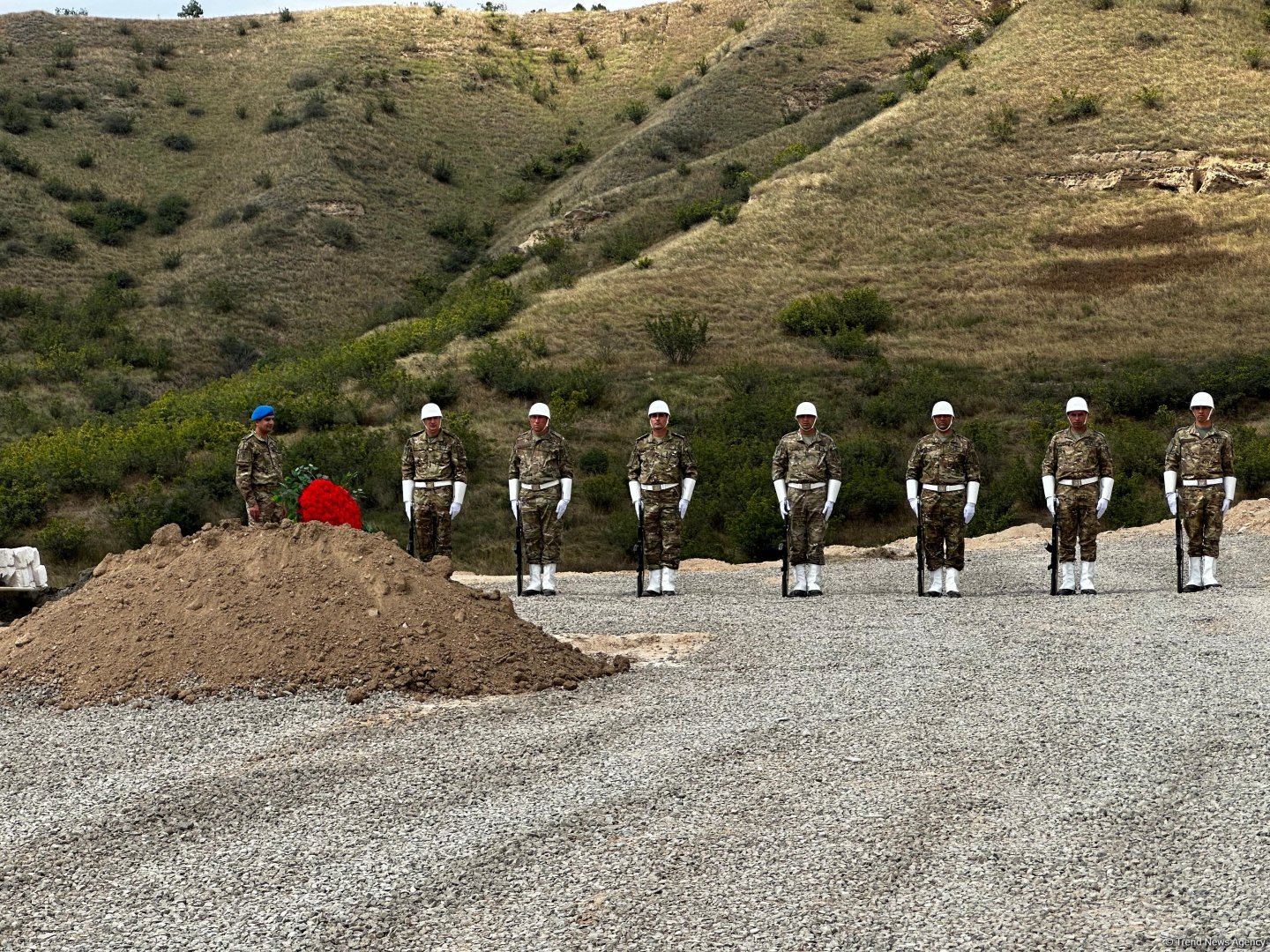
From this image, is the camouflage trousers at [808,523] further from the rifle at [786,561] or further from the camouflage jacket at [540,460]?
the camouflage jacket at [540,460]

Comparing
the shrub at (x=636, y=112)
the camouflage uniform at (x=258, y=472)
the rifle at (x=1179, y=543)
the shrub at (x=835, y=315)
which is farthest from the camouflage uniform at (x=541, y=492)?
the shrub at (x=636, y=112)

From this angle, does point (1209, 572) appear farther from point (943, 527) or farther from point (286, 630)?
Result: point (286, 630)

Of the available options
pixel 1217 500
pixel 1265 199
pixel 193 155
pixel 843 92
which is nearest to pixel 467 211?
pixel 193 155

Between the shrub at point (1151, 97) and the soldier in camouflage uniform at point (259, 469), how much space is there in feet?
150

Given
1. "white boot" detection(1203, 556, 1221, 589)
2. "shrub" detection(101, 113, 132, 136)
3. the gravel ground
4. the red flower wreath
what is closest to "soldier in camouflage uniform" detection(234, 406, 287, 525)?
the red flower wreath

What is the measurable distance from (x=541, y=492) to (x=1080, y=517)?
594 cm

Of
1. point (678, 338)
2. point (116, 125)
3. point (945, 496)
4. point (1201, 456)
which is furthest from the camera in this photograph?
point (116, 125)

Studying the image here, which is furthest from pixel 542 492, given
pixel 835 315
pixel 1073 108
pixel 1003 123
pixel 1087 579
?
pixel 1073 108

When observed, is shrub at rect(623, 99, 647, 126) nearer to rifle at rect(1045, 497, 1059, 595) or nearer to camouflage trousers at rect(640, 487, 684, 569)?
camouflage trousers at rect(640, 487, 684, 569)

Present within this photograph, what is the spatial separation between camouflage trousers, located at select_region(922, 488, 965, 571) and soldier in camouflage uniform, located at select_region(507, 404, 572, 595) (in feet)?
13.0

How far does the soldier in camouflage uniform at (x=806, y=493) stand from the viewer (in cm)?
1483

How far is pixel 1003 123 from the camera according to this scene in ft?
173

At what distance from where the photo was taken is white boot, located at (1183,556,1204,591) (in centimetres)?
1473

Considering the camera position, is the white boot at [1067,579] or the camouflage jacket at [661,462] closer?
the white boot at [1067,579]
